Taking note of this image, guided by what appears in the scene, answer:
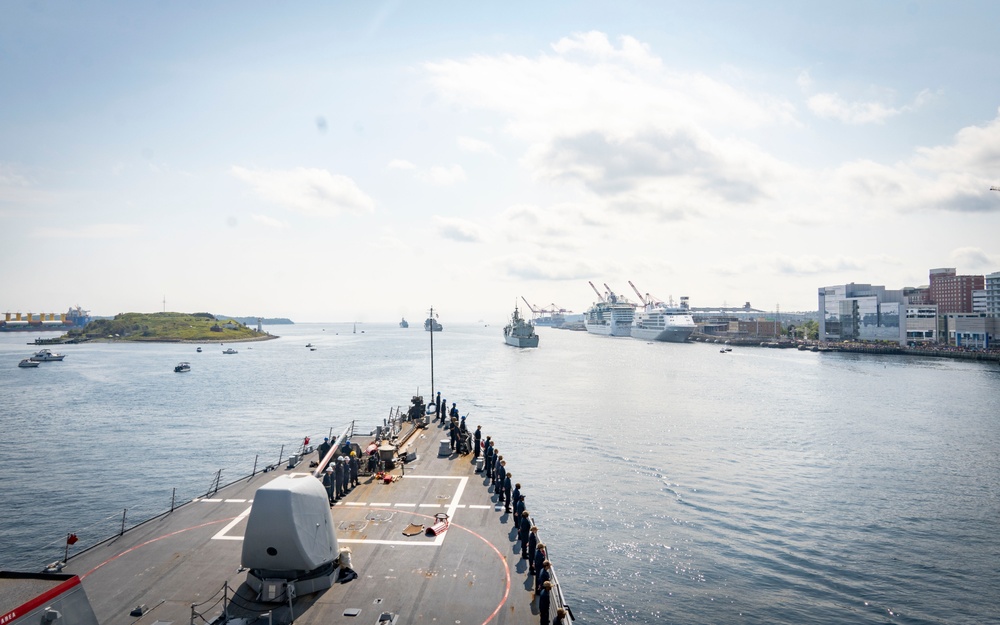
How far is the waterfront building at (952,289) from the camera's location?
518 feet

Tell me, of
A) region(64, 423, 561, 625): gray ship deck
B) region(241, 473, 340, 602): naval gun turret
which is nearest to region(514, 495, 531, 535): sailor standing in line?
region(64, 423, 561, 625): gray ship deck

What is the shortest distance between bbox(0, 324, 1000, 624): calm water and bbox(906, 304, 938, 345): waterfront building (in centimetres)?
7767

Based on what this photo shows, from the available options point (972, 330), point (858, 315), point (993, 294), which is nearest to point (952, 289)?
point (993, 294)

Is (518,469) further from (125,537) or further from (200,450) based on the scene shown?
(200,450)

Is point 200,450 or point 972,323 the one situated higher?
point 972,323

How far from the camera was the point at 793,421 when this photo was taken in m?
51.3

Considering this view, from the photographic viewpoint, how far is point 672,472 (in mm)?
34531

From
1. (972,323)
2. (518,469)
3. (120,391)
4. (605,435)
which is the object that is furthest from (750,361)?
(120,391)

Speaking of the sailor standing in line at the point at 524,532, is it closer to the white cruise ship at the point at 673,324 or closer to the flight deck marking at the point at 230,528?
the flight deck marking at the point at 230,528

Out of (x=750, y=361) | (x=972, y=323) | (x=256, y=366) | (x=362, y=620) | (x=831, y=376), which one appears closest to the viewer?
(x=362, y=620)

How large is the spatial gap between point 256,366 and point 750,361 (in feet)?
350

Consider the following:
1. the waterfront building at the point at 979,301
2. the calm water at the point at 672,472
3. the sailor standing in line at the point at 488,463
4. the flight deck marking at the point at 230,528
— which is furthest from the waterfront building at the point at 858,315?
the flight deck marking at the point at 230,528

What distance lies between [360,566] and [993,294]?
18357cm

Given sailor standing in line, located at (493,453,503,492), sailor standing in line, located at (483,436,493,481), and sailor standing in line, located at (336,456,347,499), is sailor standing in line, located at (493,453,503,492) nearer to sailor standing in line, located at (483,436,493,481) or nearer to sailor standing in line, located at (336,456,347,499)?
sailor standing in line, located at (483,436,493,481)
